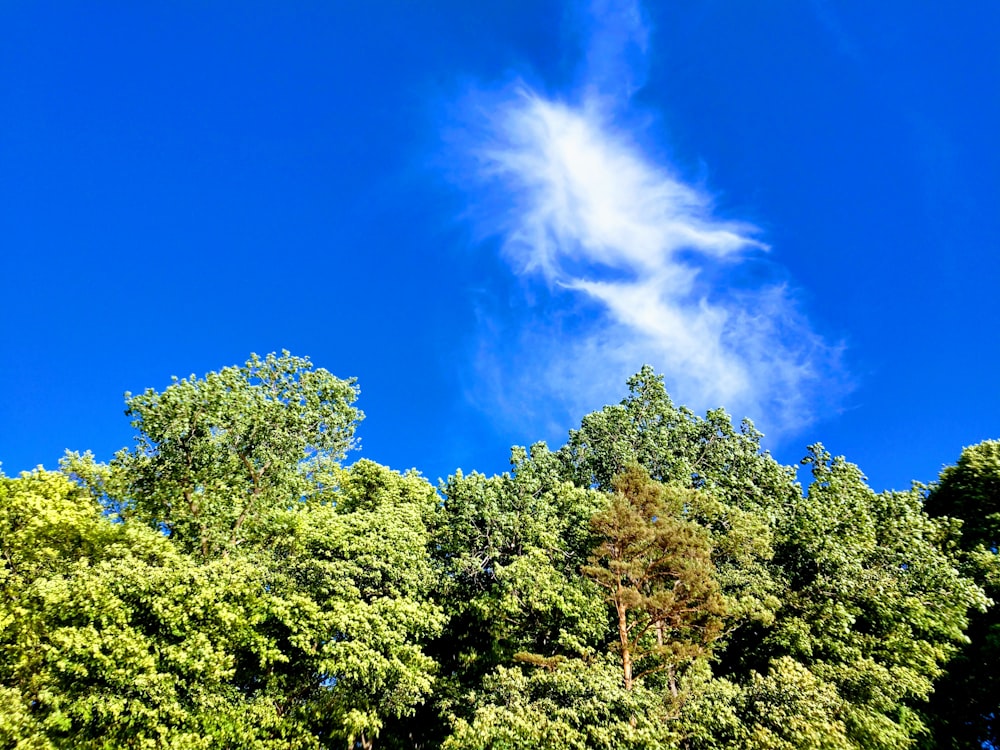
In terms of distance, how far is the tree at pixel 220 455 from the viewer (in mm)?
27875

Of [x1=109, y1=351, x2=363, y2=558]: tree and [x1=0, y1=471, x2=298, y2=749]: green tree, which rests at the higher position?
[x1=109, y1=351, x2=363, y2=558]: tree

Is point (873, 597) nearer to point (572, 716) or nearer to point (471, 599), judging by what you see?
point (572, 716)

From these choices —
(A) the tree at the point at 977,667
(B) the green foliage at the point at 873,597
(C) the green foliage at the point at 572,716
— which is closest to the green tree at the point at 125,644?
(C) the green foliage at the point at 572,716

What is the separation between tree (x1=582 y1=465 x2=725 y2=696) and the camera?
22203 mm

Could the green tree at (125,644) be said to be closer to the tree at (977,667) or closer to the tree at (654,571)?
the tree at (654,571)

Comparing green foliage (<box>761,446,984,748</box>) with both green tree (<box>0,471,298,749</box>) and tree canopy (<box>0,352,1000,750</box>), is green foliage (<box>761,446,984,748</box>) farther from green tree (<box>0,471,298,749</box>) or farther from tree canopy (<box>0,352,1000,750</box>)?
green tree (<box>0,471,298,749</box>)

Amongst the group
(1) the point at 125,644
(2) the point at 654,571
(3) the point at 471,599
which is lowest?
(1) the point at 125,644

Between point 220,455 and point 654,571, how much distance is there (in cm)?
2157

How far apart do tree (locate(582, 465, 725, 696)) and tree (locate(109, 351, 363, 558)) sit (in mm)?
17061

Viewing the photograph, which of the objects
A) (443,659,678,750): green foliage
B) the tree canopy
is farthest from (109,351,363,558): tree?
(443,659,678,750): green foliage

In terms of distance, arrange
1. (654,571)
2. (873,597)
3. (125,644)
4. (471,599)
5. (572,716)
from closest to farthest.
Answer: (572,716) < (125,644) < (654,571) < (873,597) < (471,599)

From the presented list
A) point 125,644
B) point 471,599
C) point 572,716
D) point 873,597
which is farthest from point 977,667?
point 125,644

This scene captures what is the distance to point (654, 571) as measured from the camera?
922 inches

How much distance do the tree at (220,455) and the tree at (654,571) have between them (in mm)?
17061
